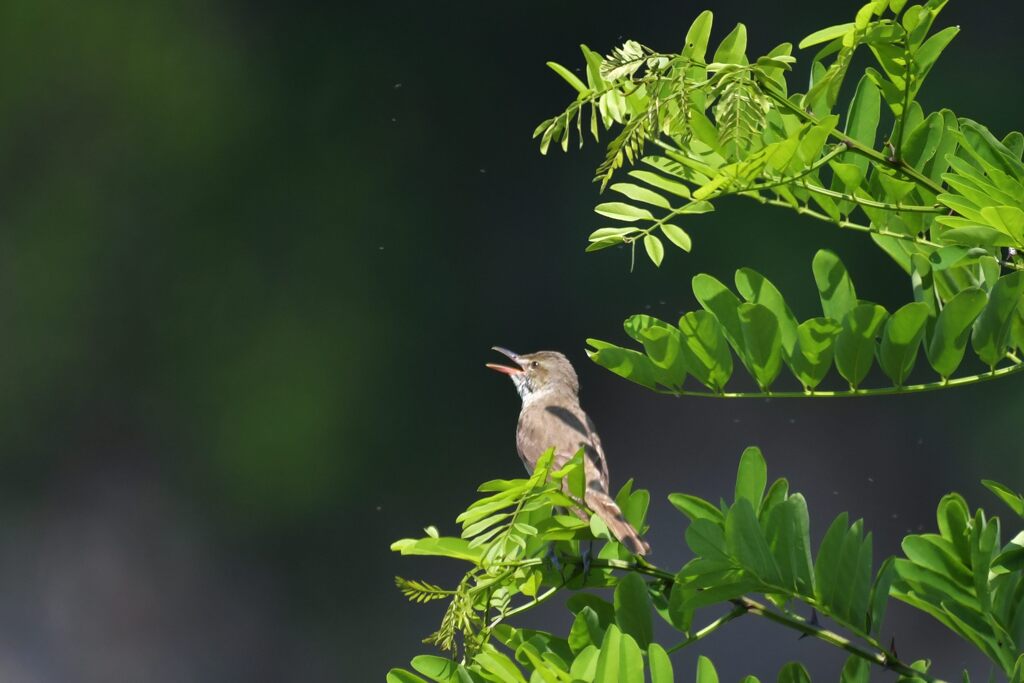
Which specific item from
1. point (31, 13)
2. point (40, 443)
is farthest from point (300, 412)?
point (31, 13)

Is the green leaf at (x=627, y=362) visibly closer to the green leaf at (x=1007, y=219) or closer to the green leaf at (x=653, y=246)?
the green leaf at (x=653, y=246)

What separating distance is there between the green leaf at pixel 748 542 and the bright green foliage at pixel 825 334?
0.14m

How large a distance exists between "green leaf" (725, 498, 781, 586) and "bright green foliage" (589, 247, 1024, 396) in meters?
0.14

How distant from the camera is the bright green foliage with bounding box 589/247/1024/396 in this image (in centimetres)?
122

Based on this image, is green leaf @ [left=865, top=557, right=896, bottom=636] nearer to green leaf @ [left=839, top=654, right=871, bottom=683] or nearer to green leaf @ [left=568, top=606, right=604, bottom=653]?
green leaf @ [left=839, top=654, right=871, bottom=683]

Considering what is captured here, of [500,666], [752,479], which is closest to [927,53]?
[752,479]

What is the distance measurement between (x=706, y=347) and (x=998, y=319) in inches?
11.2

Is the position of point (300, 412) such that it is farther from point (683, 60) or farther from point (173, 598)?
point (683, 60)

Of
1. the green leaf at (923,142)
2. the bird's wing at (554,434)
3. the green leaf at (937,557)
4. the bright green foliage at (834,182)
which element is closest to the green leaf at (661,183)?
the bright green foliage at (834,182)

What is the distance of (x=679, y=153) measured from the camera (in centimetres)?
131

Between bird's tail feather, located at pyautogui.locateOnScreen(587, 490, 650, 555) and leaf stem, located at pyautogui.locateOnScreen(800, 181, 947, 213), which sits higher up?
leaf stem, located at pyautogui.locateOnScreen(800, 181, 947, 213)

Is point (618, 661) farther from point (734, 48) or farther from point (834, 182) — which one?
point (734, 48)

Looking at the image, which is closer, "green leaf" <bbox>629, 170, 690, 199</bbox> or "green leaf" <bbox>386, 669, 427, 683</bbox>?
"green leaf" <bbox>386, 669, 427, 683</bbox>

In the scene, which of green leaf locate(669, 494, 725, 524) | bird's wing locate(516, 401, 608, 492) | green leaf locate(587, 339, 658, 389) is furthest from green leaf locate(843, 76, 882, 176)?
bird's wing locate(516, 401, 608, 492)
